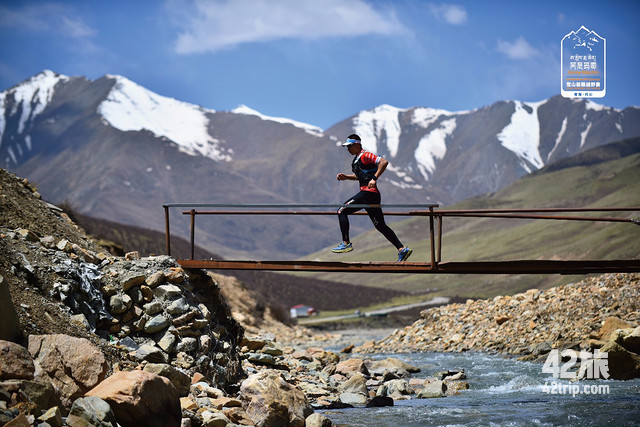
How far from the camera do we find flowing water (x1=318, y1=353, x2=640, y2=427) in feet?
51.5

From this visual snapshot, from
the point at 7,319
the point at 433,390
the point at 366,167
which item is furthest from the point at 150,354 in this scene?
the point at 433,390

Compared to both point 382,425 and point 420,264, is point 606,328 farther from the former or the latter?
point 382,425

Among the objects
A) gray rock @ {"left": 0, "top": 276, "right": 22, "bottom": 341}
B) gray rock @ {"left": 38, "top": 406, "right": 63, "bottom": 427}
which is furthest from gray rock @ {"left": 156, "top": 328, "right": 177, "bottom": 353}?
gray rock @ {"left": 38, "top": 406, "right": 63, "bottom": 427}

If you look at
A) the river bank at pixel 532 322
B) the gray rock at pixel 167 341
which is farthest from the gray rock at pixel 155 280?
the river bank at pixel 532 322

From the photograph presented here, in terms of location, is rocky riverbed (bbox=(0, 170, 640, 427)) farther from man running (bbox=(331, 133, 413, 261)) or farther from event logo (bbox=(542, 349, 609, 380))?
man running (bbox=(331, 133, 413, 261))

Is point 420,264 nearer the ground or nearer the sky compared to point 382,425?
nearer the sky

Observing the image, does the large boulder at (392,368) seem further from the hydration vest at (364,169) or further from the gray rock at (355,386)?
the hydration vest at (364,169)

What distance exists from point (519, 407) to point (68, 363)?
10460 millimetres

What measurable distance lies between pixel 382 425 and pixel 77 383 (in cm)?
649

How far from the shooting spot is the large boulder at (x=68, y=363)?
12000 mm

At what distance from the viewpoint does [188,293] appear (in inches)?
720

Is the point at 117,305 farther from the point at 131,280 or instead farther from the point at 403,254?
the point at 403,254

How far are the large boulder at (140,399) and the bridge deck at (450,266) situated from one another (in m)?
6.59

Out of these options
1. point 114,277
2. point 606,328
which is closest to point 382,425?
point 114,277
